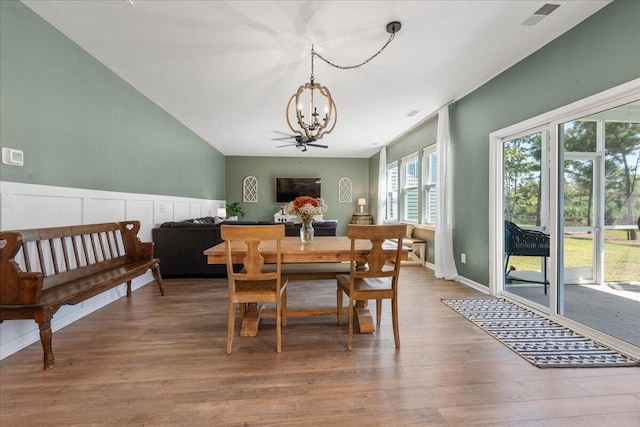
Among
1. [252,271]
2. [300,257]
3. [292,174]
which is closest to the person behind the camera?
[252,271]

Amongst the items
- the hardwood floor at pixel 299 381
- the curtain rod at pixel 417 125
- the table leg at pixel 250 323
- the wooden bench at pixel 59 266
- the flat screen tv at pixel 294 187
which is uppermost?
the curtain rod at pixel 417 125

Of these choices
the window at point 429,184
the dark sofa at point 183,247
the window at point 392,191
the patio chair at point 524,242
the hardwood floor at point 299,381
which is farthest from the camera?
the window at point 392,191

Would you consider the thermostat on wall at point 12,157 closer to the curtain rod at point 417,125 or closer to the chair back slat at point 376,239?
the chair back slat at point 376,239

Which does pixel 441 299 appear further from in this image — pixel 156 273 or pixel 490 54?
pixel 156 273

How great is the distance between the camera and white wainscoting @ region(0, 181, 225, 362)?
7.27 ft

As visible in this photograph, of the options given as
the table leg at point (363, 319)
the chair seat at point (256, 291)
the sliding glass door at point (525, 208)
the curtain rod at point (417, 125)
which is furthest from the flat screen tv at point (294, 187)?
the chair seat at point (256, 291)

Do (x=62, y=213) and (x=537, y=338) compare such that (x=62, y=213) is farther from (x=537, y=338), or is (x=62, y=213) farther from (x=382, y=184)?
(x=382, y=184)

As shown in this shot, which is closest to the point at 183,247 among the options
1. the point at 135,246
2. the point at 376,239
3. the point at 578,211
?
the point at 135,246

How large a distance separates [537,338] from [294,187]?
7.41 metres

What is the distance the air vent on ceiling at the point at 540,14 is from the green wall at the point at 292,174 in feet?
22.9

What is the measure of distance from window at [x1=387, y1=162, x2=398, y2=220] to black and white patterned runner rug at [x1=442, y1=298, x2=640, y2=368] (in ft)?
14.1

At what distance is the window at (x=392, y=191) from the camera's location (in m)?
7.33

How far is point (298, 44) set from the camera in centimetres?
288

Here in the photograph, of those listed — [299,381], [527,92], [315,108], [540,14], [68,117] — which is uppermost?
[540,14]
